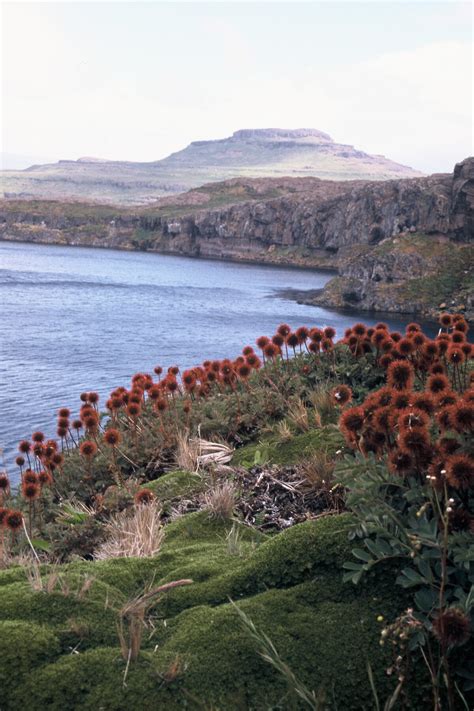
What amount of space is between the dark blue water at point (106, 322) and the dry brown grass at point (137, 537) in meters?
11.7

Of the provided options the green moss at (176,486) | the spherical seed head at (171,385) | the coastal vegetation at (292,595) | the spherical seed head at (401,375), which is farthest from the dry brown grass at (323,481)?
the spherical seed head at (171,385)

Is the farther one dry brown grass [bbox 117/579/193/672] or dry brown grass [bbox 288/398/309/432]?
dry brown grass [bbox 288/398/309/432]

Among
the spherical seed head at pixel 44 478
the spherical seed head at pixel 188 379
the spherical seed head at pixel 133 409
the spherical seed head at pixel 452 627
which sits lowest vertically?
the spherical seed head at pixel 44 478

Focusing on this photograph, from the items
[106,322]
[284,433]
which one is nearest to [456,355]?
[284,433]

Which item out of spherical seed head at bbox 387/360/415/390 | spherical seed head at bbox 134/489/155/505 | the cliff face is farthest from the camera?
the cliff face

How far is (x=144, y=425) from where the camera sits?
9.27 meters

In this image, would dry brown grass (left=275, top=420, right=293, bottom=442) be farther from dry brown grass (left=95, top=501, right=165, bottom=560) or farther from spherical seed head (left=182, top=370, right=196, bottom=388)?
spherical seed head (left=182, top=370, right=196, bottom=388)

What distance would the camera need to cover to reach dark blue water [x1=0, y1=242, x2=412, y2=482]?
78.1 feet

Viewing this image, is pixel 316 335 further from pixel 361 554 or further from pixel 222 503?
pixel 361 554

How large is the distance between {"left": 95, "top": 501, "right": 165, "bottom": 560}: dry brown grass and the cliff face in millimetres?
58660

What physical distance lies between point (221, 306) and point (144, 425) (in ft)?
148

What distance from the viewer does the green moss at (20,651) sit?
2.97m

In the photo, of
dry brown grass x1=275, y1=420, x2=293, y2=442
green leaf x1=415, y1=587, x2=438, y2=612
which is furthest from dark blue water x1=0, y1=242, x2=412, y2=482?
green leaf x1=415, y1=587, x2=438, y2=612

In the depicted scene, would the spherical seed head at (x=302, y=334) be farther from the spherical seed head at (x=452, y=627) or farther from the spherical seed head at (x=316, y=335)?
the spherical seed head at (x=452, y=627)
